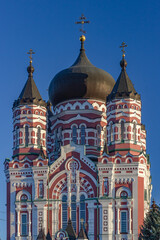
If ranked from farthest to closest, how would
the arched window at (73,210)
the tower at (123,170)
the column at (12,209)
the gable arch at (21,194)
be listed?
the gable arch at (21,194), the column at (12,209), the arched window at (73,210), the tower at (123,170)

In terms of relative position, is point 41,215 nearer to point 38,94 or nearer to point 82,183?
point 82,183

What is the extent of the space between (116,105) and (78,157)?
3.81 metres

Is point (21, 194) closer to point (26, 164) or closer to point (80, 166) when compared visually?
point (26, 164)

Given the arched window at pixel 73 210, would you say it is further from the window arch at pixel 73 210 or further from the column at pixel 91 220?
the column at pixel 91 220

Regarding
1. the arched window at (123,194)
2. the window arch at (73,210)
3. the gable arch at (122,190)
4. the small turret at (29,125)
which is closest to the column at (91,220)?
the window arch at (73,210)

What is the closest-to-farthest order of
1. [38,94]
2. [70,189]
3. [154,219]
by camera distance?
[154,219]
[70,189]
[38,94]

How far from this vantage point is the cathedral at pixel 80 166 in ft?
142

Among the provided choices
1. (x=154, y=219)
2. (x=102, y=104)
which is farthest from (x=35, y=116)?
(x=154, y=219)

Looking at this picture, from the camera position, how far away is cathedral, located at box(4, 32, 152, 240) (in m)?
43.4

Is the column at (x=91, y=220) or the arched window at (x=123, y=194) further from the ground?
the arched window at (x=123, y=194)

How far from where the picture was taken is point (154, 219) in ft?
138

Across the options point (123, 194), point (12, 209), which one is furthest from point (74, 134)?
point (12, 209)

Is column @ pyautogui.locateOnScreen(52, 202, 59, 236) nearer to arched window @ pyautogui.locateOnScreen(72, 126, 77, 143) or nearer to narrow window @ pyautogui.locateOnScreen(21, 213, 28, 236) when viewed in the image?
narrow window @ pyautogui.locateOnScreen(21, 213, 28, 236)

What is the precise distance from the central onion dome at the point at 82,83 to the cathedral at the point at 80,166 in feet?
0.21
